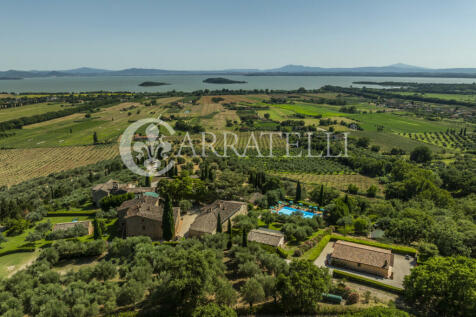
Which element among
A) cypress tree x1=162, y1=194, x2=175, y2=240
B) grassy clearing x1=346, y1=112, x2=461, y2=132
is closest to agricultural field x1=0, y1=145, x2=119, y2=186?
cypress tree x1=162, y1=194, x2=175, y2=240

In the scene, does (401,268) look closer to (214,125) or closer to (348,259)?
(348,259)

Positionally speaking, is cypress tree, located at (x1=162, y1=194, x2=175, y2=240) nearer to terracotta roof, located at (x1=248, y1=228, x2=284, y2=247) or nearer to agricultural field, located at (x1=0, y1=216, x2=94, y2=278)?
terracotta roof, located at (x1=248, y1=228, x2=284, y2=247)

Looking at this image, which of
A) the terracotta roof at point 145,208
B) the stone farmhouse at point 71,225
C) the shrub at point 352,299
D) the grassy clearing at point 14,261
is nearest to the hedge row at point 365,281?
the shrub at point 352,299

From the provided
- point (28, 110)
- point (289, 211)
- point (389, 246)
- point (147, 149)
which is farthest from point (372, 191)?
point (28, 110)

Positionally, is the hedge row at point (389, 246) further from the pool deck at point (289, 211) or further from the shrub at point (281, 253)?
the pool deck at point (289, 211)

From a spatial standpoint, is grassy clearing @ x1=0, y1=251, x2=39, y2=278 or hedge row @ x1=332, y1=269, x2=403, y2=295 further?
grassy clearing @ x1=0, y1=251, x2=39, y2=278

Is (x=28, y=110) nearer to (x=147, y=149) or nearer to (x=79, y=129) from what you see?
(x=79, y=129)
